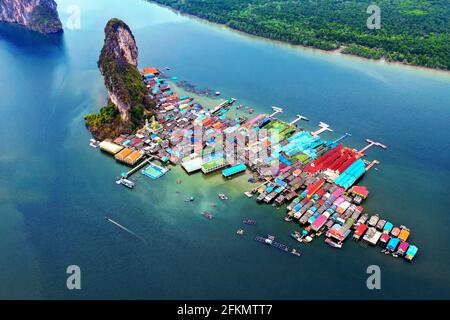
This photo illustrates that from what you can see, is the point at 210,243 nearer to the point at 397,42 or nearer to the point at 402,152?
the point at 402,152

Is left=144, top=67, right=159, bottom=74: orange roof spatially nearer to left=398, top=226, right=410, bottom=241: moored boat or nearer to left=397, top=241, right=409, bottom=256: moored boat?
left=398, top=226, right=410, bottom=241: moored boat

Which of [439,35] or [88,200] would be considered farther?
[439,35]

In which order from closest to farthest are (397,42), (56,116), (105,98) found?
1. (56,116)
2. (105,98)
3. (397,42)

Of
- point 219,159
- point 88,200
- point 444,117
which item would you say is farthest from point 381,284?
point 444,117

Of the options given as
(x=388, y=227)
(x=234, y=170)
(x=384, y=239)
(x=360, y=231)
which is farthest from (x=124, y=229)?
(x=388, y=227)

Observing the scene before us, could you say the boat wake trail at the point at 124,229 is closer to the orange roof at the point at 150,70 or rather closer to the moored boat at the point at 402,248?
the moored boat at the point at 402,248

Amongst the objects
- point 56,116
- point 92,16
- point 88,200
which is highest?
point 92,16

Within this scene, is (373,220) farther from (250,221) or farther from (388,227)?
(250,221)
